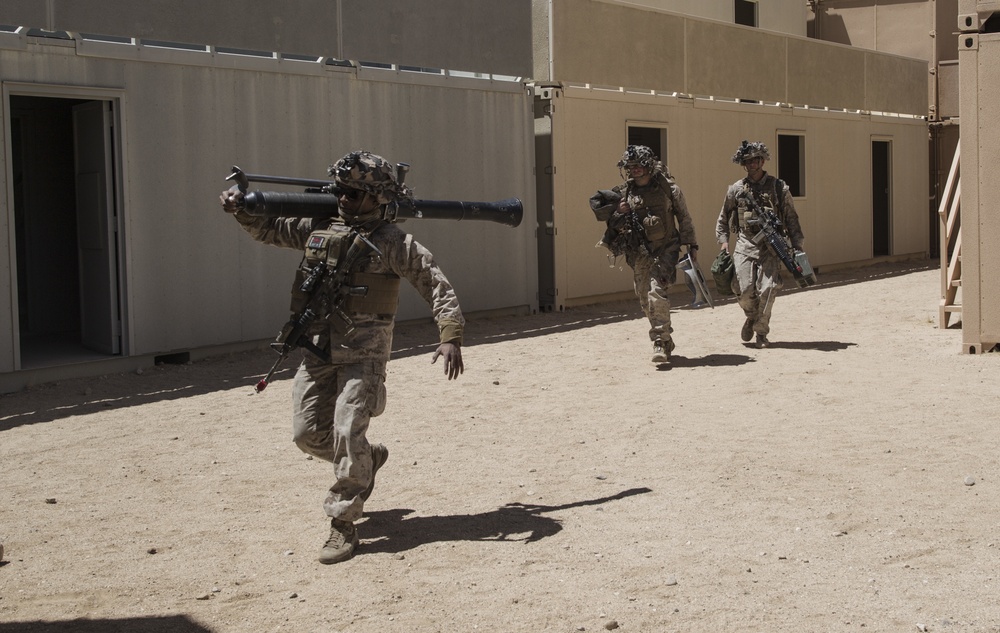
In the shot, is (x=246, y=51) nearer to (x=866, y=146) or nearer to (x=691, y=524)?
(x=691, y=524)

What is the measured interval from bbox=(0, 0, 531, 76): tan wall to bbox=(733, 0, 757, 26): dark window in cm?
926

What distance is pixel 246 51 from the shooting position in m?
11.2

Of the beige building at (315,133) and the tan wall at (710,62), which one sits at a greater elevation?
the tan wall at (710,62)

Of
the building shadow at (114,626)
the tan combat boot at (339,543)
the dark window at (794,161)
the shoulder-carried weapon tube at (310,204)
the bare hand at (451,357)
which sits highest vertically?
the dark window at (794,161)

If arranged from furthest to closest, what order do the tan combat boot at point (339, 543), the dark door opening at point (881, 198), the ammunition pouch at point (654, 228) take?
the dark door opening at point (881, 198), the ammunition pouch at point (654, 228), the tan combat boot at point (339, 543)

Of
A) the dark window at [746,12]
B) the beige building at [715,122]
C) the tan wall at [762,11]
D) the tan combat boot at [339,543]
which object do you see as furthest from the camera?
the dark window at [746,12]

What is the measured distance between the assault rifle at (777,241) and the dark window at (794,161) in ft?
29.4

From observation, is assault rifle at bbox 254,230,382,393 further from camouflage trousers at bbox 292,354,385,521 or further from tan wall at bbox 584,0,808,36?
tan wall at bbox 584,0,808,36

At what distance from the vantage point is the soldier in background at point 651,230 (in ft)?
32.6

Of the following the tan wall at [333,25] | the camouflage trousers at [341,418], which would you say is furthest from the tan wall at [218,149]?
the camouflage trousers at [341,418]

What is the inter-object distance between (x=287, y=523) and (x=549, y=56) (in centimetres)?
1000

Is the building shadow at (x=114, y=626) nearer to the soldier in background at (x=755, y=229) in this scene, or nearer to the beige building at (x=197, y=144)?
the beige building at (x=197, y=144)

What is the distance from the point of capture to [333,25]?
11859mm

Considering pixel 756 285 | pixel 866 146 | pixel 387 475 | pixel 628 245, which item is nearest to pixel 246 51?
pixel 628 245
